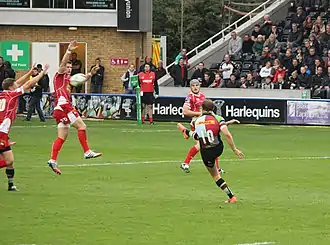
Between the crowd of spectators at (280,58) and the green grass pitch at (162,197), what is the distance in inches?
422

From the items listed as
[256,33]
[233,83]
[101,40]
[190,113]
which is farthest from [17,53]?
[190,113]

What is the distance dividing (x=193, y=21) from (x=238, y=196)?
145 ft

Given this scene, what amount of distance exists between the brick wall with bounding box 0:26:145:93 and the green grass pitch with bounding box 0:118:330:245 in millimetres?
16228

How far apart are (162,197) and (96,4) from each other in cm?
2760

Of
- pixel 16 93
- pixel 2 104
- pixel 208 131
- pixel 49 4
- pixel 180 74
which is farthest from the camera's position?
pixel 49 4

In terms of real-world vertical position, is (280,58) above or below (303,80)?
above

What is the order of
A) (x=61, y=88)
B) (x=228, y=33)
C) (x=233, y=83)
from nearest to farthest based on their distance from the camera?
1. (x=61, y=88)
2. (x=233, y=83)
3. (x=228, y=33)

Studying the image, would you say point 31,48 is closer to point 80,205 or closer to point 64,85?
point 64,85

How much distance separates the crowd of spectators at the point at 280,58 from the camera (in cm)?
3762

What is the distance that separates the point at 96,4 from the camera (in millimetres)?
43031

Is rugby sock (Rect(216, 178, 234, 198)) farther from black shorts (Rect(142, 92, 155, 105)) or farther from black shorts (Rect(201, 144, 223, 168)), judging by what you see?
black shorts (Rect(142, 92, 155, 105))

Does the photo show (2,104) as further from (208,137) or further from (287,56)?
(287,56)

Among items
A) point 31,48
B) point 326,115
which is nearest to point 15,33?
point 31,48

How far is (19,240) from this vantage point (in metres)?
12.3
